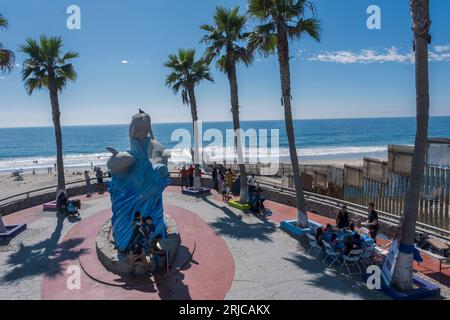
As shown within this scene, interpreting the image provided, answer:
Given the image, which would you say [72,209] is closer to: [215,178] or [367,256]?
[215,178]

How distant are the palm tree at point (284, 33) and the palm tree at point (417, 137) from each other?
15.0 ft

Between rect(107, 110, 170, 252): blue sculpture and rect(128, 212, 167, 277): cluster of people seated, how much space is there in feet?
2.45

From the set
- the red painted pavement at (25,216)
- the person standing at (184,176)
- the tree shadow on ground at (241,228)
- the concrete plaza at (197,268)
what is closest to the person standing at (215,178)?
the person standing at (184,176)

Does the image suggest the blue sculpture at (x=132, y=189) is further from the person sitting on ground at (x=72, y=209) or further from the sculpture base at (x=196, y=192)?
the sculpture base at (x=196, y=192)

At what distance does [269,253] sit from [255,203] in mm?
4756

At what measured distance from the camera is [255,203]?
15281 mm

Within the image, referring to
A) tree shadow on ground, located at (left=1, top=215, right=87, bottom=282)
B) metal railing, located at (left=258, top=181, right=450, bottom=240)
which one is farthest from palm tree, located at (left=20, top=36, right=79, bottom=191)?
metal railing, located at (left=258, top=181, right=450, bottom=240)

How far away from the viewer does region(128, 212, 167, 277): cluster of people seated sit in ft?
29.3

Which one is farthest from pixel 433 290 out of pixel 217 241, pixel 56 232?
pixel 56 232

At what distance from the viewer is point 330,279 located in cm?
876

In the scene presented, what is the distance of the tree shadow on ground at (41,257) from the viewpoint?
955cm

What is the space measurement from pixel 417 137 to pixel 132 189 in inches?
298

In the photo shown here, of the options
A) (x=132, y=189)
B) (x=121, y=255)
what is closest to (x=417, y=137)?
(x=132, y=189)

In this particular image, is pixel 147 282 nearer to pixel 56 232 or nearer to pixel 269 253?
pixel 269 253
